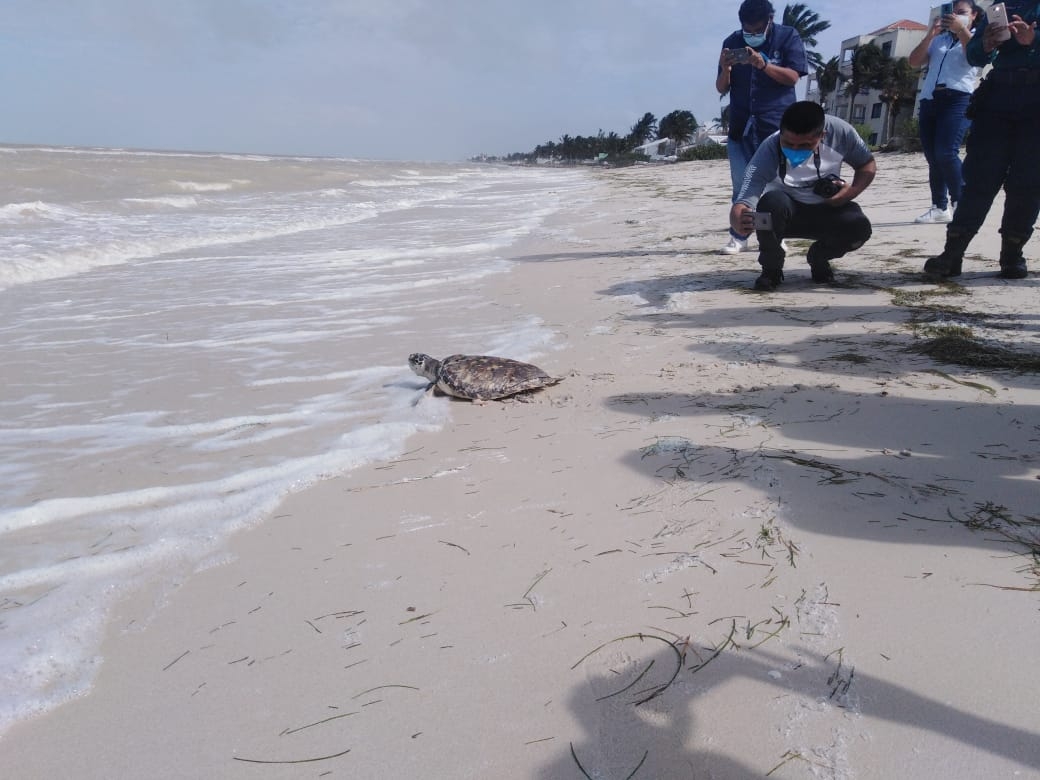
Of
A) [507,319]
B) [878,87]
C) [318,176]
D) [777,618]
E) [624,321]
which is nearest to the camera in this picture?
[777,618]

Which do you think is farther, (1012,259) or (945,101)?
(945,101)

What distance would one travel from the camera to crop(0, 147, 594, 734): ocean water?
193 centimetres

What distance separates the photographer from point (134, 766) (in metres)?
1.28

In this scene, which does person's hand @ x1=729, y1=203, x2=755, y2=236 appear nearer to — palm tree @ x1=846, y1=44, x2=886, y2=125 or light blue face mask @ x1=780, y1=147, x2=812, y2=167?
light blue face mask @ x1=780, y1=147, x2=812, y2=167

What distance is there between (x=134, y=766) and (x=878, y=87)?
6595 centimetres

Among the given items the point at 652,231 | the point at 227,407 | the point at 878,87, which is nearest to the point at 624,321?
the point at 227,407

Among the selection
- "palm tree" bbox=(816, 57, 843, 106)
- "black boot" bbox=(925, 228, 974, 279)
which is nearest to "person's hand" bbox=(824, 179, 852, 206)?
"black boot" bbox=(925, 228, 974, 279)

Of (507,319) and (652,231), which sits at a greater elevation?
(652,231)

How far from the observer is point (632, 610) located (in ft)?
5.09

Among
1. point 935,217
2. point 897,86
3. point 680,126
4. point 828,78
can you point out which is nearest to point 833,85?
point 828,78

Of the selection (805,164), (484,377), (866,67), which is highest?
(866,67)

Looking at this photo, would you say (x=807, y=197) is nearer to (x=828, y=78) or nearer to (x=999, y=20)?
(x=999, y=20)

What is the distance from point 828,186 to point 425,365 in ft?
11.0

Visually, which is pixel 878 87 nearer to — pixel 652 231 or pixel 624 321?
pixel 652 231
